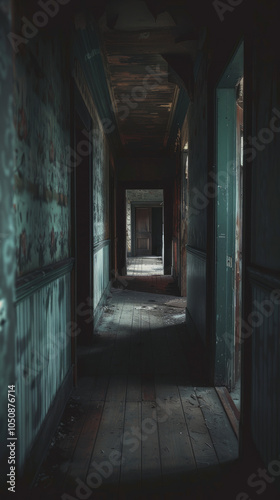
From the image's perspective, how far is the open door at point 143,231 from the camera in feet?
51.6

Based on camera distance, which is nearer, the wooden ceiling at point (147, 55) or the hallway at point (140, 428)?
the hallway at point (140, 428)

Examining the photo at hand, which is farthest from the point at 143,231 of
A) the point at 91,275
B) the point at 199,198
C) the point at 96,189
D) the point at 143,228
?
the point at 199,198

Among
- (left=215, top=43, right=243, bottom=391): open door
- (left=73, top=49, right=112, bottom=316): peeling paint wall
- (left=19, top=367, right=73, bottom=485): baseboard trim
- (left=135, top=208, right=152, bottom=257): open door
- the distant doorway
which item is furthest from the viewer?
(left=135, top=208, right=152, bottom=257): open door

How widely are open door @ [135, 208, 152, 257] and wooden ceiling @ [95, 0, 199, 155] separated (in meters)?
9.86

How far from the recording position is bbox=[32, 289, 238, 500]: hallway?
1621 mm

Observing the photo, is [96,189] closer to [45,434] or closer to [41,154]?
[41,154]

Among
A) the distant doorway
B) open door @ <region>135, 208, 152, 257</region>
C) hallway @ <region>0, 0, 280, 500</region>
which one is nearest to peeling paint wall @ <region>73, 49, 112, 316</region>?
hallway @ <region>0, 0, 280, 500</region>

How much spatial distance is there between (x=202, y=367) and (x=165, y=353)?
514 millimetres

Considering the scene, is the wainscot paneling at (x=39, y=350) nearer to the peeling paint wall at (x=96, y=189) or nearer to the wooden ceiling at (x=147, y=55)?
the peeling paint wall at (x=96, y=189)

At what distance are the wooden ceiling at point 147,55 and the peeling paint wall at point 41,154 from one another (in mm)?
849

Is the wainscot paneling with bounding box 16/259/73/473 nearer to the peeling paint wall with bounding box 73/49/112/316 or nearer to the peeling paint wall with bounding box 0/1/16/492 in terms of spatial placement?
the peeling paint wall with bounding box 0/1/16/492

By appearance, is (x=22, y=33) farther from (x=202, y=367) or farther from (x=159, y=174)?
(x=159, y=174)

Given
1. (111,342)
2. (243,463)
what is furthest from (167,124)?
(243,463)

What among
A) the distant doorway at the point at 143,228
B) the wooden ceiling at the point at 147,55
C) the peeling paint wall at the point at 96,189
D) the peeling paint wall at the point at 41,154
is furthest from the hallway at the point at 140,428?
the distant doorway at the point at 143,228
